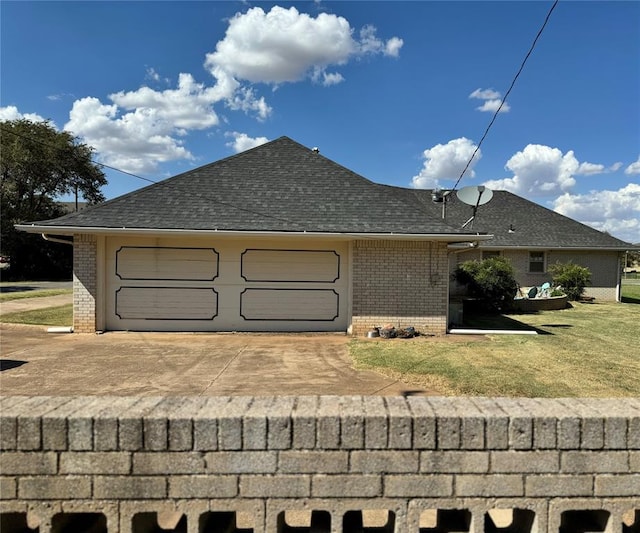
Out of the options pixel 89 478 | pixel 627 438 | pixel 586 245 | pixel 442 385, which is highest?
pixel 586 245

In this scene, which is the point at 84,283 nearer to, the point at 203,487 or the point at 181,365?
the point at 181,365

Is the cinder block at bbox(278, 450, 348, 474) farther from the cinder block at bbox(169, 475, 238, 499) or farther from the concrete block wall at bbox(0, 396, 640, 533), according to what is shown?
the cinder block at bbox(169, 475, 238, 499)

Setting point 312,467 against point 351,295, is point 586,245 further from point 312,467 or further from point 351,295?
point 312,467

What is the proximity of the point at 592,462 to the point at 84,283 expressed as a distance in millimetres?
10246

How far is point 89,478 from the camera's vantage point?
177 cm

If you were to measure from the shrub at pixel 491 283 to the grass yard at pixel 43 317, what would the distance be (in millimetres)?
12995

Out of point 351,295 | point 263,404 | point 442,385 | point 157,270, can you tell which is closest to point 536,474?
point 263,404

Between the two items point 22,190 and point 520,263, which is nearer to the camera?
point 520,263

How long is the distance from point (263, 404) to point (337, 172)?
10.6 metres

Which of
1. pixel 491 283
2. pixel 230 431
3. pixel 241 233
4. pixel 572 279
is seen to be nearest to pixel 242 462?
pixel 230 431

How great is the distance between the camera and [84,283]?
9531 millimetres

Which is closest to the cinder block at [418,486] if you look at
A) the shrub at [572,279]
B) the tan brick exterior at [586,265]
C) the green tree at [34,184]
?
the tan brick exterior at [586,265]

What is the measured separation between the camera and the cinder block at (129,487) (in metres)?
1.76

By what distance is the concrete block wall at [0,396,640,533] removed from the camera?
5.68 ft
